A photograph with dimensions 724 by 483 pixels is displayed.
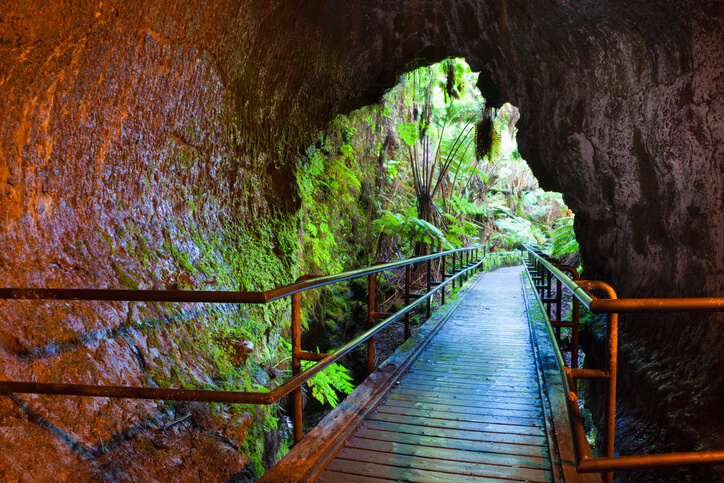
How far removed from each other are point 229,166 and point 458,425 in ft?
11.7

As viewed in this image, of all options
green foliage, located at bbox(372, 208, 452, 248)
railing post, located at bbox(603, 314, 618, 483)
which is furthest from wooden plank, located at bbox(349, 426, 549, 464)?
green foliage, located at bbox(372, 208, 452, 248)

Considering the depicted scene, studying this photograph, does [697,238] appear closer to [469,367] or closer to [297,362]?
[469,367]

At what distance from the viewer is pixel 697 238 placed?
3.67m

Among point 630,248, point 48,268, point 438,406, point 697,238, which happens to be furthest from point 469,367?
point 48,268

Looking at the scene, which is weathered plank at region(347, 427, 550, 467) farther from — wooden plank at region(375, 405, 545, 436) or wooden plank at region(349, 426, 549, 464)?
wooden plank at region(375, 405, 545, 436)

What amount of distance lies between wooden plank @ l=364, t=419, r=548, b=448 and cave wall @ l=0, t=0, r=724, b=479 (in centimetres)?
102

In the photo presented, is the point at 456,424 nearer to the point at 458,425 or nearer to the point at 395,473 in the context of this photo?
the point at 458,425

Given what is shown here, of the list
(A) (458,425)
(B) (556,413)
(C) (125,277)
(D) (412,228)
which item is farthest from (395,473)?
(D) (412,228)

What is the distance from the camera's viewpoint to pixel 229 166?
194 inches

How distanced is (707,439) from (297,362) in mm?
2634

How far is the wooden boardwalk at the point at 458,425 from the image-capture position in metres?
2.32

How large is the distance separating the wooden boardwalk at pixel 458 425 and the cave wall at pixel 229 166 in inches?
38.3

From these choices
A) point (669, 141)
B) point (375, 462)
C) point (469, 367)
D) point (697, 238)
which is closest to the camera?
point (375, 462)

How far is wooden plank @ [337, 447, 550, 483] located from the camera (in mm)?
2254
